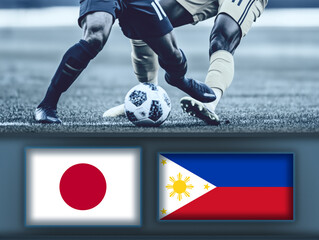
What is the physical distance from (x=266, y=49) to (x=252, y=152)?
613cm

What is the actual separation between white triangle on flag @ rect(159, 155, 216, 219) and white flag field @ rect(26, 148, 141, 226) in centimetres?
5

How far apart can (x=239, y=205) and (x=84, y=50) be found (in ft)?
3.26

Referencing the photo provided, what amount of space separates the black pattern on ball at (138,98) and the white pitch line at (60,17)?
620 centimetres

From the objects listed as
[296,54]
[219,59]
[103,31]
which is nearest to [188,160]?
[103,31]

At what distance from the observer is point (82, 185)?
116 cm

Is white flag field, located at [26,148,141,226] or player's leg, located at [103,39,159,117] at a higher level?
player's leg, located at [103,39,159,117]

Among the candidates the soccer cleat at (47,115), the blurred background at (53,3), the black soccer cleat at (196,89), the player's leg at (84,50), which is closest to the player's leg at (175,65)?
the black soccer cleat at (196,89)

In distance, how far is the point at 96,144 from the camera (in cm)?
121

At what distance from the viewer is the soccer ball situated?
6.95ft

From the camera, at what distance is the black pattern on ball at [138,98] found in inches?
84.0

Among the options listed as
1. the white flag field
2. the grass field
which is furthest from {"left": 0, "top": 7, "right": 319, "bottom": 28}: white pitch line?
the white flag field

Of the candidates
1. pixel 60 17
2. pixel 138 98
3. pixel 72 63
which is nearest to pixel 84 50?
pixel 72 63

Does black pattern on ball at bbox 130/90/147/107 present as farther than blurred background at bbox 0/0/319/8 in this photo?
No

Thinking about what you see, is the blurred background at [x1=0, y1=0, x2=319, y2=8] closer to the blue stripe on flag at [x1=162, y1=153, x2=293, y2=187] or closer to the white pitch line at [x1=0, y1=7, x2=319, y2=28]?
the white pitch line at [x1=0, y1=7, x2=319, y2=28]
